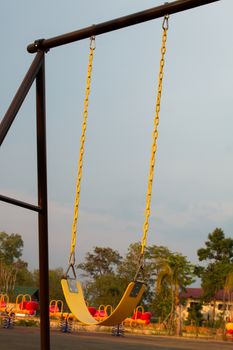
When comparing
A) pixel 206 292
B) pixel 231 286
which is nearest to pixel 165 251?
pixel 231 286

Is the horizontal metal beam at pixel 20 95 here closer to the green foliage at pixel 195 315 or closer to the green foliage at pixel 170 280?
the green foliage at pixel 170 280

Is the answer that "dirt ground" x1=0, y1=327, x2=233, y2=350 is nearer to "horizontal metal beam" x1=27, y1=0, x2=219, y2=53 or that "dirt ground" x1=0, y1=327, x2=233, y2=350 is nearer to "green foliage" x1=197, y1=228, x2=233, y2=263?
"horizontal metal beam" x1=27, y1=0, x2=219, y2=53

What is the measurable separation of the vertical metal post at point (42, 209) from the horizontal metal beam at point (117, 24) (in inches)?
12.2

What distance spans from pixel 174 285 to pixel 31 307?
8.28 m

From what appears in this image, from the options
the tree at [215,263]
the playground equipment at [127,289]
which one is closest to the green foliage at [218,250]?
the tree at [215,263]

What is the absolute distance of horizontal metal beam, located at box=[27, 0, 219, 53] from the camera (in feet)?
10.5

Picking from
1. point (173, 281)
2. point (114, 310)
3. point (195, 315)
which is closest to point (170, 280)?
point (173, 281)

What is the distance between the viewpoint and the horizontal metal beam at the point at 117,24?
319cm

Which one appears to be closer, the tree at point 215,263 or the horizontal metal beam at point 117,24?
the horizontal metal beam at point 117,24

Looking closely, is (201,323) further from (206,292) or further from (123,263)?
(123,263)

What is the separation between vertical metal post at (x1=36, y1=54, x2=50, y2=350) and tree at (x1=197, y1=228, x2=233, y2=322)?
30.1 metres

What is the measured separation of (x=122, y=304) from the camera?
3.08 metres

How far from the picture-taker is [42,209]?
330cm

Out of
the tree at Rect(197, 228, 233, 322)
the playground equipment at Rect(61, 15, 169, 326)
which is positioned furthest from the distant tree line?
the playground equipment at Rect(61, 15, 169, 326)
